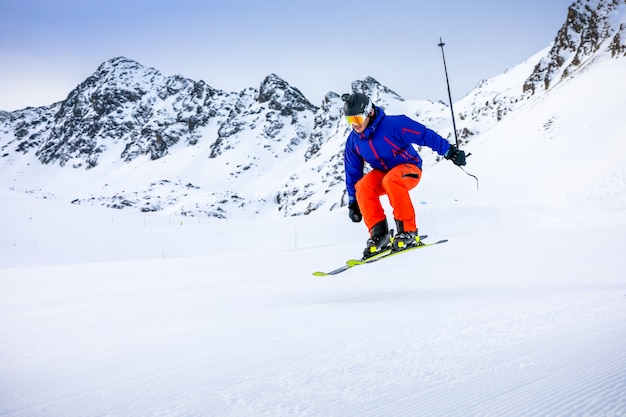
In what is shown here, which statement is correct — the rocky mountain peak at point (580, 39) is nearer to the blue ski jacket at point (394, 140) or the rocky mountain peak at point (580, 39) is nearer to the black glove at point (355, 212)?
the blue ski jacket at point (394, 140)

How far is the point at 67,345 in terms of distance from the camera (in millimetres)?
2549

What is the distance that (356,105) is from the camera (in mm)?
5066

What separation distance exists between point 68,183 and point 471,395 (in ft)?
604

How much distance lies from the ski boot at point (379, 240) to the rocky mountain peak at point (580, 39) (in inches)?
2091

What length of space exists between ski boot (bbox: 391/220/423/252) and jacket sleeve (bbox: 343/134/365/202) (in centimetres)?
82

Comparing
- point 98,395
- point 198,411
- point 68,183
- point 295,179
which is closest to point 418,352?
point 198,411

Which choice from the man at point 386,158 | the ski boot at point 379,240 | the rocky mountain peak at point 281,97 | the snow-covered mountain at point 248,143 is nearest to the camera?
the man at point 386,158

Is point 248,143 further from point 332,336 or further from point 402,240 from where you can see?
point 332,336

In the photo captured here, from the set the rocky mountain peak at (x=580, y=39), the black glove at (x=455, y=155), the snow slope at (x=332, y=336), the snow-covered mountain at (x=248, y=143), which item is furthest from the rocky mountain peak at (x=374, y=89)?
the snow slope at (x=332, y=336)

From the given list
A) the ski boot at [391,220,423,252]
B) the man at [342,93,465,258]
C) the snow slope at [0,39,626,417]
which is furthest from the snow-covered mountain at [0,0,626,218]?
the snow slope at [0,39,626,417]

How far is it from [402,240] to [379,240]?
0.97ft

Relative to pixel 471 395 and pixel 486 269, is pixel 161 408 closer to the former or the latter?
pixel 471 395

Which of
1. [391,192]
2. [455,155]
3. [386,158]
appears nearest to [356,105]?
[386,158]

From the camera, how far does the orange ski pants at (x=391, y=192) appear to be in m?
5.19
